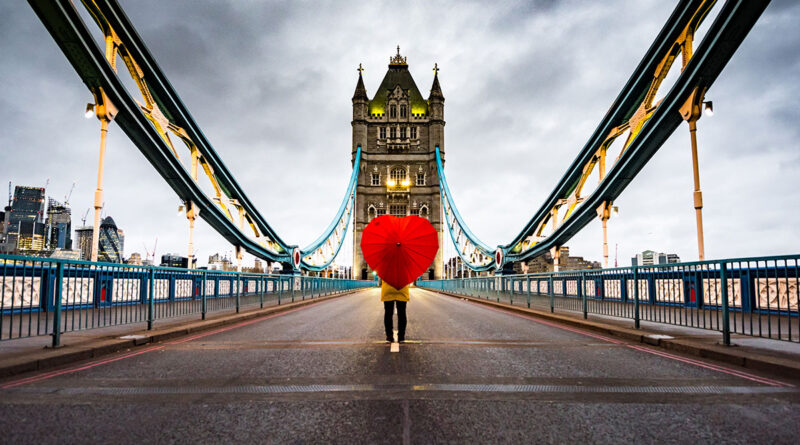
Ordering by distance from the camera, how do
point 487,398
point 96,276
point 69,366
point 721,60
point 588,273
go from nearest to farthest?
point 487,398, point 69,366, point 96,276, point 588,273, point 721,60

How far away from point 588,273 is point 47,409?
9407mm

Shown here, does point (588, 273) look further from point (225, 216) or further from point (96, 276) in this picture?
point (225, 216)

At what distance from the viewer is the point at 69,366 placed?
15.9ft

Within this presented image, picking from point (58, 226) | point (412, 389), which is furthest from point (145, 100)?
point (58, 226)

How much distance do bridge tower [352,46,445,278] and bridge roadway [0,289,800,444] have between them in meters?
60.7

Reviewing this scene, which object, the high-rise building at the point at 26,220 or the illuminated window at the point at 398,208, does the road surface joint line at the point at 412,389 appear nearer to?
the illuminated window at the point at 398,208

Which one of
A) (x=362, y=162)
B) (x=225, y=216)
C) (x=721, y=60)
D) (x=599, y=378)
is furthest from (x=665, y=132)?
(x=362, y=162)

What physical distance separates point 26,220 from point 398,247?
17501cm

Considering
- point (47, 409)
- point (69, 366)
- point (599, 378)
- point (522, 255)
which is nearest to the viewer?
point (47, 409)

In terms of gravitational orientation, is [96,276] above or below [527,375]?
above

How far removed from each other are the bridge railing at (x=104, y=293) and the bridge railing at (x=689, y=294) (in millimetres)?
7740

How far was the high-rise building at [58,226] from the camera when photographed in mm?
131200

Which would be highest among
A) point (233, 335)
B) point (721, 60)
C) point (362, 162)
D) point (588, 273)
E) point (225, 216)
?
point (362, 162)

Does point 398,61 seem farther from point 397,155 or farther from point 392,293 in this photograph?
point 392,293
